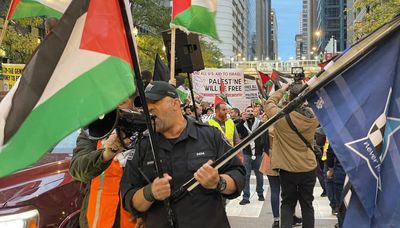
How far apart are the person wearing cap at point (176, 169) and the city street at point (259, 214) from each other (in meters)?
4.95

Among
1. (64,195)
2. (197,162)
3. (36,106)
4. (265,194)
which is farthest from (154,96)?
(265,194)

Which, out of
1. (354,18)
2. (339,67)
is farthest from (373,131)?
(354,18)

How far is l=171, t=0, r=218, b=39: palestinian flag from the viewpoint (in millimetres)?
3906

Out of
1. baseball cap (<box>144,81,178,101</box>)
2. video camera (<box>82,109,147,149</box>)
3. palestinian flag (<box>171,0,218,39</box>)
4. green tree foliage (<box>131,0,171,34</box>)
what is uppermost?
green tree foliage (<box>131,0,171,34</box>)

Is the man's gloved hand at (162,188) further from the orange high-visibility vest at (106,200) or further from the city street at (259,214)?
the city street at (259,214)

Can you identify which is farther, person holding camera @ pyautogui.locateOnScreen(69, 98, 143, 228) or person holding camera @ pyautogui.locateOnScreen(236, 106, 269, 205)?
person holding camera @ pyautogui.locateOnScreen(236, 106, 269, 205)

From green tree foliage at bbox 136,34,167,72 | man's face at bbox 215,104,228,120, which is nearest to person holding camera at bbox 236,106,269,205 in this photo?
man's face at bbox 215,104,228,120


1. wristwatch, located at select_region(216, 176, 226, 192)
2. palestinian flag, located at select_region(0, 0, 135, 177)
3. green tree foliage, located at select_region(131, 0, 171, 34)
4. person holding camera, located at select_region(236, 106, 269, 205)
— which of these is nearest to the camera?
palestinian flag, located at select_region(0, 0, 135, 177)

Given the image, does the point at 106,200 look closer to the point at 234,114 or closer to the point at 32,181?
the point at 32,181

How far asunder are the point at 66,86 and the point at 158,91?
857mm

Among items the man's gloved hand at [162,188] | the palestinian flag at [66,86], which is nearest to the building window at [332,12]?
the man's gloved hand at [162,188]

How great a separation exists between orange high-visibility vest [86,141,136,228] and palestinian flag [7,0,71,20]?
3.32 ft

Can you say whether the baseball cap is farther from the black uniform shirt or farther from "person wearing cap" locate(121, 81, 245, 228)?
the black uniform shirt

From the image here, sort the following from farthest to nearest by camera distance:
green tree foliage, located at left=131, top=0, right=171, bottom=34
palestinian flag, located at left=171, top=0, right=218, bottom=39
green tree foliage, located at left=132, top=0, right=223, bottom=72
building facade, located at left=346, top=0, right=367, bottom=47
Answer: green tree foliage, located at left=131, top=0, right=171, bottom=34 < green tree foliage, located at left=132, top=0, right=223, bottom=72 < building facade, located at left=346, top=0, right=367, bottom=47 < palestinian flag, located at left=171, top=0, right=218, bottom=39
